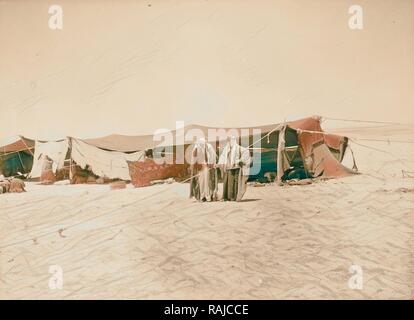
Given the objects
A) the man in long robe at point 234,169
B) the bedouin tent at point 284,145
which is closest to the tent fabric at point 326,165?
the bedouin tent at point 284,145

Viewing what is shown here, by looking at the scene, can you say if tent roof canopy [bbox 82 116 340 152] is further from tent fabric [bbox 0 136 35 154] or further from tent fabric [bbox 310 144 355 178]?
tent fabric [bbox 0 136 35 154]

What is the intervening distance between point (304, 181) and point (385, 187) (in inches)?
20.7

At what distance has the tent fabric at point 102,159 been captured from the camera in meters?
2.79

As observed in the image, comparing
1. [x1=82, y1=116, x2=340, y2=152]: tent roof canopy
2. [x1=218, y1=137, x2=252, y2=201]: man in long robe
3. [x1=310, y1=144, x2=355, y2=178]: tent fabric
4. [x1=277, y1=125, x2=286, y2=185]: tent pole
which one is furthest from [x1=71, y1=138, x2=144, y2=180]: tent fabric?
[x1=310, y1=144, x2=355, y2=178]: tent fabric

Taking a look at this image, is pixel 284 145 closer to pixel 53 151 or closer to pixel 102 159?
pixel 102 159

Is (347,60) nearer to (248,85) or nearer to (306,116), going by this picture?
(306,116)

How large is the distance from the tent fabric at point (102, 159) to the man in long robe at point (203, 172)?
0.36 metres

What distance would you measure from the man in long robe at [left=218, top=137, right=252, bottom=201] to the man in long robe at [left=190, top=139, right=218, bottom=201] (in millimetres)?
63

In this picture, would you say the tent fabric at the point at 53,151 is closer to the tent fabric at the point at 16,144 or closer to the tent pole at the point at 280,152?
the tent fabric at the point at 16,144

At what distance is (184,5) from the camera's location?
280 cm

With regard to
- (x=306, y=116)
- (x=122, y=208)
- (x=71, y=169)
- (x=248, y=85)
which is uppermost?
(x=248, y=85)

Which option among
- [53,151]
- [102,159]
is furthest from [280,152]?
[53,151]

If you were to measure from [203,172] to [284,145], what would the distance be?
0.56 m
